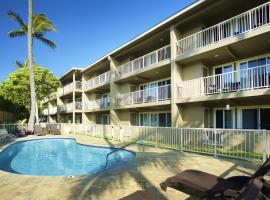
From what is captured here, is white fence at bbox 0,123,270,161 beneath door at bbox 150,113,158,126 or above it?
beneath

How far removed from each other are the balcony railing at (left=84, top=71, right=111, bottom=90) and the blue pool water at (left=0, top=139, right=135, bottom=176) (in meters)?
9.90

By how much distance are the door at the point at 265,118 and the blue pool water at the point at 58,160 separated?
7.34 metres

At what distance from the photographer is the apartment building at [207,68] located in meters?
12.2

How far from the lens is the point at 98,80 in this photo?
2636cm

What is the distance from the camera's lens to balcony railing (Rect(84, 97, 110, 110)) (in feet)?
80.6

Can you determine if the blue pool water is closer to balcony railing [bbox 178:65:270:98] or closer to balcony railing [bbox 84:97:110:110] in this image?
balcony railing [bbox 178:65:270:98]

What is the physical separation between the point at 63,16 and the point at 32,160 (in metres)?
17.1

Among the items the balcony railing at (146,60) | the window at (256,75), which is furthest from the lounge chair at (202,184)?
the balcony railing at (146,60)

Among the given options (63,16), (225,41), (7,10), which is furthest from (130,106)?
(7,10)

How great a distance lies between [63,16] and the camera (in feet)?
80.4

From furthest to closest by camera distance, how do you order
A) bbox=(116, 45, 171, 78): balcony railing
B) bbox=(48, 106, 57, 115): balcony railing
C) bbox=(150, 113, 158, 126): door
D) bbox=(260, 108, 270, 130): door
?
bbox=(48, 106, 57, 115): balcony railing, bbox=(150, 113, 158, 126): door, bbox=(116, 45, 171, 78): balcony railing, bbox=(260, 108, 270, 130): door

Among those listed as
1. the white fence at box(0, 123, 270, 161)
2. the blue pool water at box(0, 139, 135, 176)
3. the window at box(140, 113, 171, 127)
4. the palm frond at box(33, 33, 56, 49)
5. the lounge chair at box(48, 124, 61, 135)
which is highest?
the palm frond at box(33, 33, 56, 49)

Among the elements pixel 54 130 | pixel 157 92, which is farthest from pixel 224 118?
pixel 54 130

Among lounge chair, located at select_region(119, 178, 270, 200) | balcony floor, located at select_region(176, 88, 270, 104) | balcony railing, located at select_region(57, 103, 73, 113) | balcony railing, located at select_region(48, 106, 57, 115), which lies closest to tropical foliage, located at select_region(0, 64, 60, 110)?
balcony railing, located at select_region(57, 103, 73, 113)
